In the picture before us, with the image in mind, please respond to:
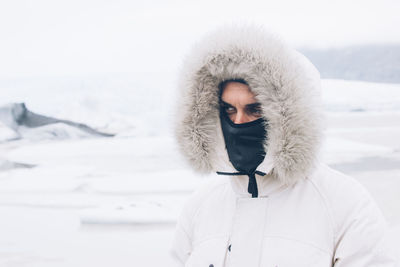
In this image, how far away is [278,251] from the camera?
653 mm

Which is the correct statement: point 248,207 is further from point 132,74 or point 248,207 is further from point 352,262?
point 132,74

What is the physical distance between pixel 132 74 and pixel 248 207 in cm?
187

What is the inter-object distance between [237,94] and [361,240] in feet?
1.02

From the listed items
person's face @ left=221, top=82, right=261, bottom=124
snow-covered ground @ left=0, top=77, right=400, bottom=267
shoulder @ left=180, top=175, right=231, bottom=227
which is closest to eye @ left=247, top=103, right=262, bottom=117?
person's face @ left=221, top=82, right=261, bottom=124

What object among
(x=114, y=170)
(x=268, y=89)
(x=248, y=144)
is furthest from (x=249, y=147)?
(x=114, y=170)

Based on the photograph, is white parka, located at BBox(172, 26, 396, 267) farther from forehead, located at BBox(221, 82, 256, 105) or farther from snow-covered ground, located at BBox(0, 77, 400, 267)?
snow-covered ground, located at BBox(0, 77, 400, 267)

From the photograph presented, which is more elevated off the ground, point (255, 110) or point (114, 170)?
point (255, 110)

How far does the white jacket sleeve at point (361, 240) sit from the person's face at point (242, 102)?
23 centimetres

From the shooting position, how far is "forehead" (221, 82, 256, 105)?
727 mm

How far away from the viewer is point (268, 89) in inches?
27.2

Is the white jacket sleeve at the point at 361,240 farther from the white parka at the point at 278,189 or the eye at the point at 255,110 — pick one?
the eye at the point at 255,110

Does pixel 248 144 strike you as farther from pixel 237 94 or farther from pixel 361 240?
pixel 361 240

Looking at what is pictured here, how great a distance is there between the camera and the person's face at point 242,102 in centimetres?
73

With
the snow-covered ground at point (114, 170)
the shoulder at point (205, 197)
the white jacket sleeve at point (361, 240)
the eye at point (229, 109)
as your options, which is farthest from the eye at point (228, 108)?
the snow-covered ground at point (114, 170)
